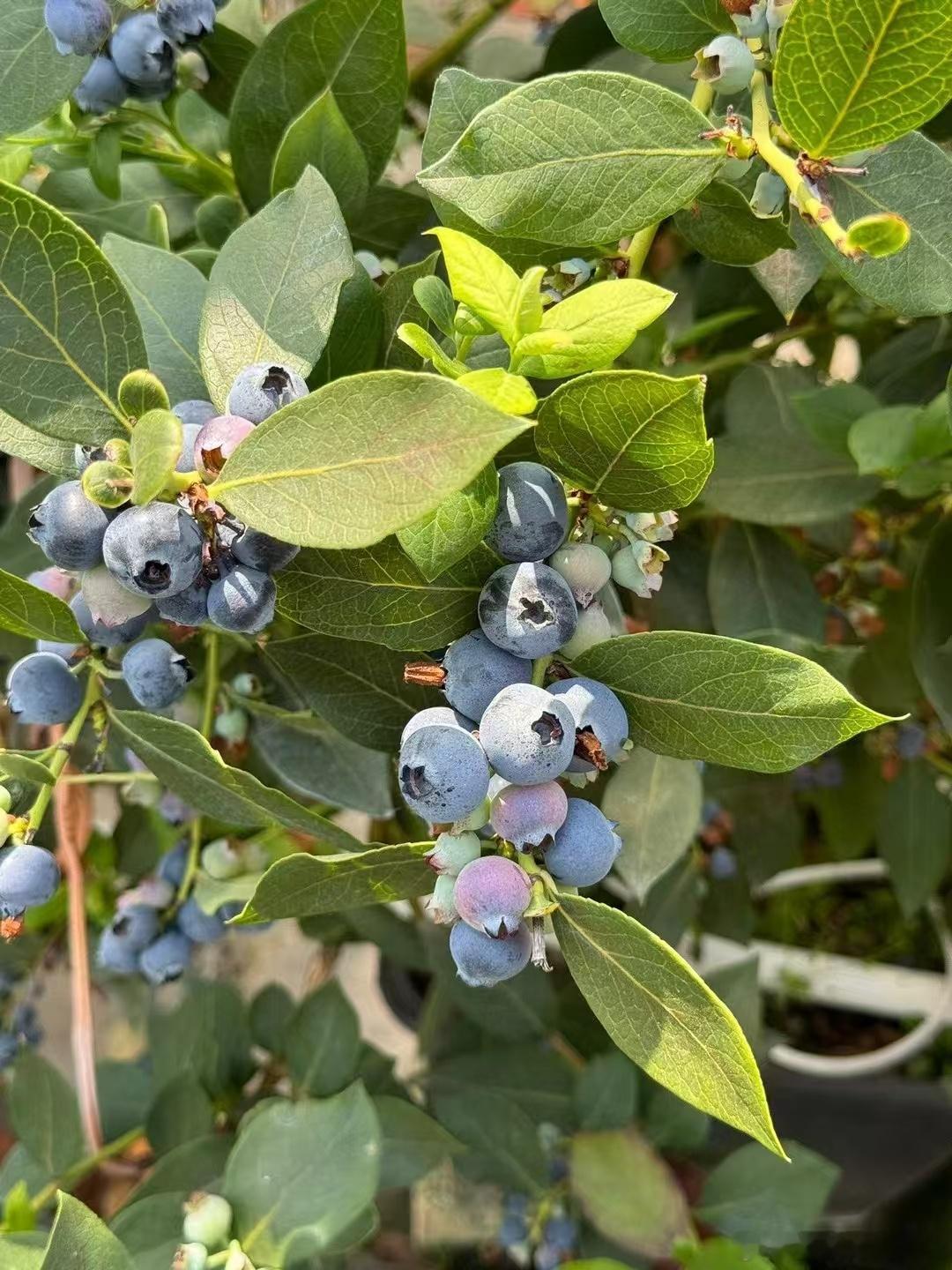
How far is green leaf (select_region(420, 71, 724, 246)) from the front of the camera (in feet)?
1.34

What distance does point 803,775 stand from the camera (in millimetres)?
1032

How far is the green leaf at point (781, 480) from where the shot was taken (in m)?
0.68

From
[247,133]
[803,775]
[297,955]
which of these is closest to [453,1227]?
[297,955]

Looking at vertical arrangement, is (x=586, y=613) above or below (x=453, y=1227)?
above

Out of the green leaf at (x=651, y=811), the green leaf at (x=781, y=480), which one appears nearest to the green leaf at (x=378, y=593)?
the green leaf at (x=651, y=811)

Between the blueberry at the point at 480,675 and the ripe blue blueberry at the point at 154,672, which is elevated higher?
the blueberry at the point at 480,675

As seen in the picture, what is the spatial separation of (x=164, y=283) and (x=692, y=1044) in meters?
0.39

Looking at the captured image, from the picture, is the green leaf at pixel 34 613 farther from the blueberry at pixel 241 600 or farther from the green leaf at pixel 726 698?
the green leaf at pixel 726 698

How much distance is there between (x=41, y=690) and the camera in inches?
19.9

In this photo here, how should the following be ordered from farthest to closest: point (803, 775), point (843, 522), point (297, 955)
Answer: point (297, 955)
point (803, 775)
point (843, 522)

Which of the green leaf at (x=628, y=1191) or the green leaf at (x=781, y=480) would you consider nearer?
the green leaf at (x=781, y=480)

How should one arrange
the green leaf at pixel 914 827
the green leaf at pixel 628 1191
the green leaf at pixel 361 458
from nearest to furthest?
the green leaf at pixel 361 458
the green leaf at pixel 628 1191
the green leaf at pixel 914 827

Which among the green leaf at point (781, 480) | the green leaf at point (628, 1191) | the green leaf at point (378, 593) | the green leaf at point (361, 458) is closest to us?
the green leaf at point (361, 458)

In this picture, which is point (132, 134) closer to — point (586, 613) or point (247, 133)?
point (247, 133)
